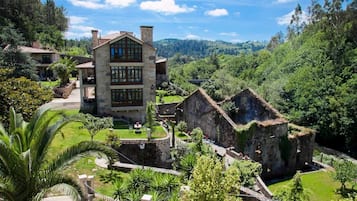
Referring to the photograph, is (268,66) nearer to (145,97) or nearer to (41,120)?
(145,97)

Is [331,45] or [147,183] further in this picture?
[331,45]

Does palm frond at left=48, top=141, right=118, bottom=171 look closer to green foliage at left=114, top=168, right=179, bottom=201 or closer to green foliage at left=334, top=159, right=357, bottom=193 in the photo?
green foliage at left=114, top=168, right=179, bottom=201

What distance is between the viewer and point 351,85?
1756 inches

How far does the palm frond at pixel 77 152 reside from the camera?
32.8 ft

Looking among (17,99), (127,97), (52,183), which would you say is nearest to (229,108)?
(127,97)

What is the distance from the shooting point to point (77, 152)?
1014 centimetres

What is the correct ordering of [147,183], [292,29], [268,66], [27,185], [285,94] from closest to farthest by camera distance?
1. [27,185]
2. [147,183]
3. [285,94]
4. [268,66]
5. [292,29]

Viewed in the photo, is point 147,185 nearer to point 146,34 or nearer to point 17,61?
point 146,34

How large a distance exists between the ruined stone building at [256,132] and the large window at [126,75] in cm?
613

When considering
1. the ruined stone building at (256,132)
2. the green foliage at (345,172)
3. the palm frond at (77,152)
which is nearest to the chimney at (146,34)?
the ruined stone building at (256,132)

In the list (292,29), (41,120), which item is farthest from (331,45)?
(41,120)

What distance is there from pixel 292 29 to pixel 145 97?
71380 mm

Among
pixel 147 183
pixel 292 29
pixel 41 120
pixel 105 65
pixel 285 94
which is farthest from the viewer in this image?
pixel 292 29

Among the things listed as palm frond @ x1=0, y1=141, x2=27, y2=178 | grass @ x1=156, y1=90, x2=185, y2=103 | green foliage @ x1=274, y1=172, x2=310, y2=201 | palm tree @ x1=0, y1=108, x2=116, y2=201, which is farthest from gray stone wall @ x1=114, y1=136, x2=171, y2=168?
grass @ x1=156, y1=90, x2=185, y2=103
